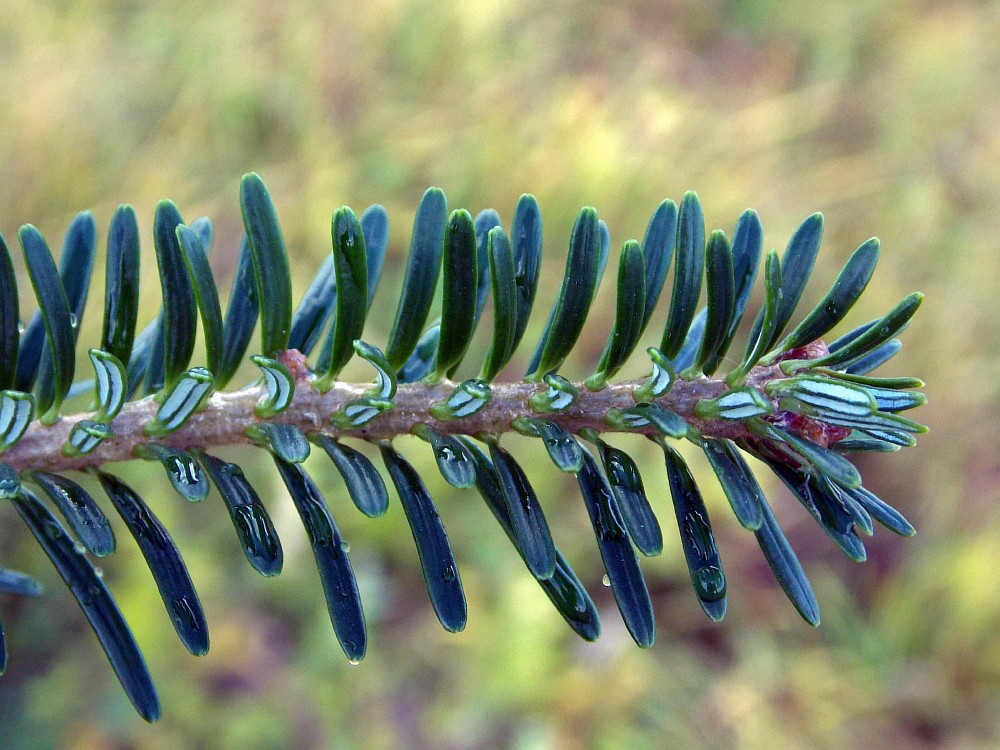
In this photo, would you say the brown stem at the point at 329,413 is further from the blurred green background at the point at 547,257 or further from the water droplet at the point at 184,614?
the blurred green background at the point at 547,257

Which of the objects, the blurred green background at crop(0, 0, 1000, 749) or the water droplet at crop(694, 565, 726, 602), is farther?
the blurred green background at crop(0, 0, 1000, 749)

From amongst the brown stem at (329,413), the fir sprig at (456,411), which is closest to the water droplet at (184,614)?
the fir sprig at (456,411)

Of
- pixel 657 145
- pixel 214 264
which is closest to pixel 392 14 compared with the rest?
pixel 657 145

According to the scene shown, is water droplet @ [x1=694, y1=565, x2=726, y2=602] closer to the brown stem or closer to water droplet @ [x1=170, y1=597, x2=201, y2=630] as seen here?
the brown stem

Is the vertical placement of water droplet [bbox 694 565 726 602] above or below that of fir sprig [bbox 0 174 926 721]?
below

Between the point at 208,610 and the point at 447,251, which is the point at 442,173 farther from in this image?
the point at 447,251

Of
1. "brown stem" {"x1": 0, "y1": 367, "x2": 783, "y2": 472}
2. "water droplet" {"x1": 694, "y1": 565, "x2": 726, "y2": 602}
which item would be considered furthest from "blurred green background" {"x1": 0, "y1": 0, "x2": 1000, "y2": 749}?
"water droplet" {"x1": 694, "y1": 565, "x2": 726, "y2": 602}
